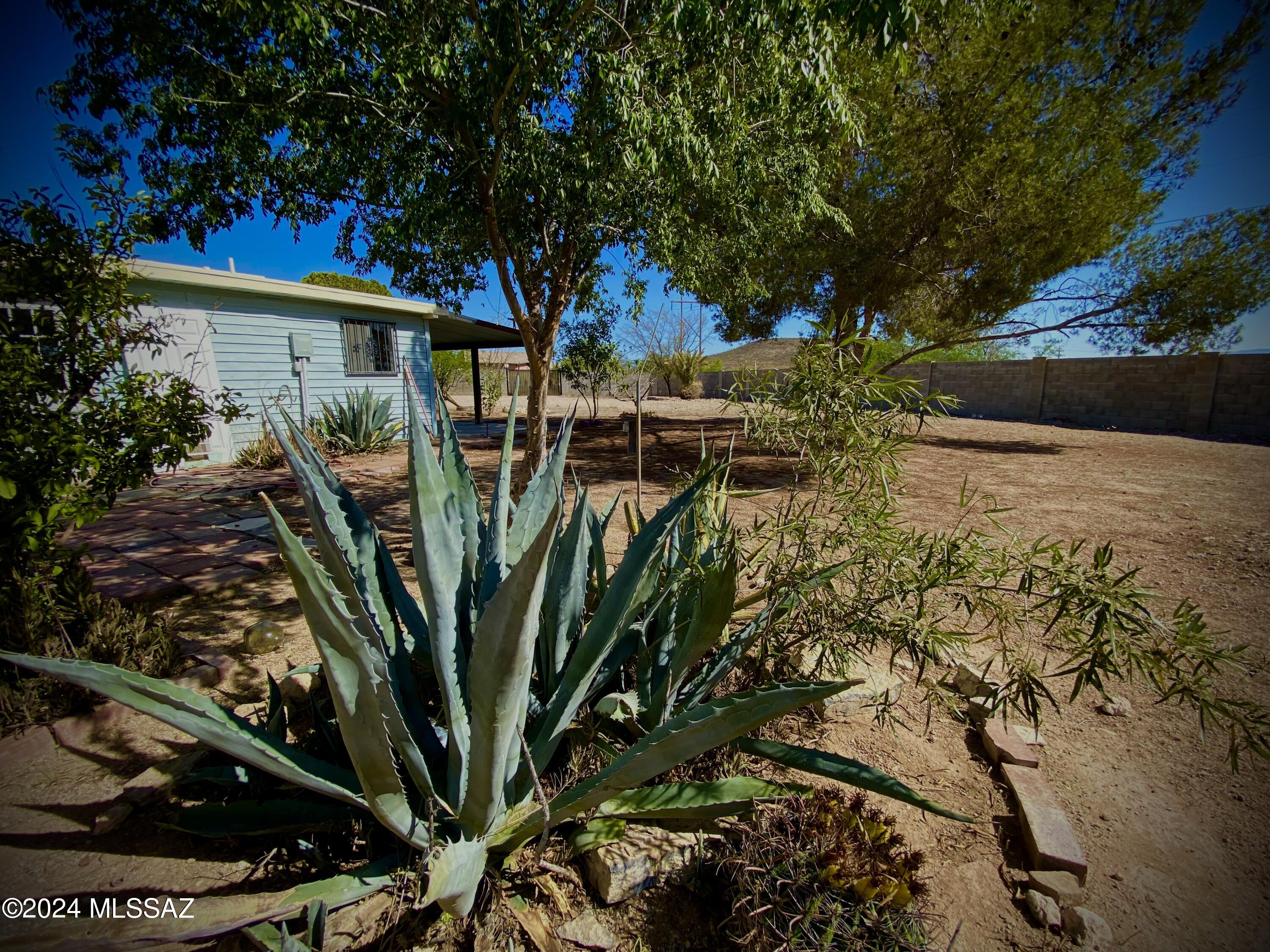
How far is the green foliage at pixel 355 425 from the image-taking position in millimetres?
8922

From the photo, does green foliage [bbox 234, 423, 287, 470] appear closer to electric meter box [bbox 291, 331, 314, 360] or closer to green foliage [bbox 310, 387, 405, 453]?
green foliage [bbox 310, 387, 405, 453]

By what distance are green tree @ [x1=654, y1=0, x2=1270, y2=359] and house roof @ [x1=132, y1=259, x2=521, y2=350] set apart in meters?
6.39

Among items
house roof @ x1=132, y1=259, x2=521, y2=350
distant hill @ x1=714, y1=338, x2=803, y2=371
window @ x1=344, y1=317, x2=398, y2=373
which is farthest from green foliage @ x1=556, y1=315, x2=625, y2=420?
distant hill @ x1=714, y1=338, x2=803, y2=371

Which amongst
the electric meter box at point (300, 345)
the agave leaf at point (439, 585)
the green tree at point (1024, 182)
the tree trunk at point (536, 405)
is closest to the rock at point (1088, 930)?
the agave leaf at point (439, 585)

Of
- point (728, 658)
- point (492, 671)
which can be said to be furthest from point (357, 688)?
point (728, 658)

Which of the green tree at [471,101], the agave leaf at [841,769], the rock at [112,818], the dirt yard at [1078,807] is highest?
the green tree at [471,101]

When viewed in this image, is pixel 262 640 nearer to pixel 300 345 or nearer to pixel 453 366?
pixel 300 345

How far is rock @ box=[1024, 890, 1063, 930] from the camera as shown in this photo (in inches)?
56.3

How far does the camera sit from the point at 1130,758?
→ 2119mm

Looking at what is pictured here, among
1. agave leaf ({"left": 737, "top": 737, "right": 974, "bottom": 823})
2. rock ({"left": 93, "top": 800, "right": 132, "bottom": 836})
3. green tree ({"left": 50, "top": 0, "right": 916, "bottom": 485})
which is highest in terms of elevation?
green tree ({"left": 50, "top": 0, "right": 916, "bottom": 485})

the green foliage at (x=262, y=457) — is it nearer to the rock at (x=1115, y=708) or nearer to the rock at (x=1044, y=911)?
the rock at (x=1044, y=911)

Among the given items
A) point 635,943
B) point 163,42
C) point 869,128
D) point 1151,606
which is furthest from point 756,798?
point 869,128

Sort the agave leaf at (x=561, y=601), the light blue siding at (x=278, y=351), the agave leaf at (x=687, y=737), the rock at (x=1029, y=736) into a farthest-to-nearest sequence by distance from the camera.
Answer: the light blue siding at (x=278, y=351)
the rock at (x=1029, y=736)
the agave leaf at (x=561, y=601)
the agave leaf at (x=687, y=737)

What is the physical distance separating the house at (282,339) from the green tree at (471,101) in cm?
259
